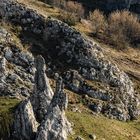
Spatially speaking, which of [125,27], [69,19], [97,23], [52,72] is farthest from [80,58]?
[125,27]

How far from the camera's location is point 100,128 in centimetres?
9206

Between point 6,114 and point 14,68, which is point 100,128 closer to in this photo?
point 6,114

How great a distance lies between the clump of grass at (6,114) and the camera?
77.9 m

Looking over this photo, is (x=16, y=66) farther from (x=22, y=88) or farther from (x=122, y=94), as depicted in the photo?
(x=122, y=94)

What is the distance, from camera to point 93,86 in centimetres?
10838

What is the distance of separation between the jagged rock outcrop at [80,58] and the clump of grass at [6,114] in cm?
1966

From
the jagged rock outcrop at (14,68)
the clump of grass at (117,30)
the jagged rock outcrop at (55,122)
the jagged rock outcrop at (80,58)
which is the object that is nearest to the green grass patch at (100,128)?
the jagged rock outcrop at (55,122)

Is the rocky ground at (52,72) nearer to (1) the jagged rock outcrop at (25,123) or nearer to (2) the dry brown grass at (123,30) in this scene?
(1) the jagged rock outcrop at (25,123)

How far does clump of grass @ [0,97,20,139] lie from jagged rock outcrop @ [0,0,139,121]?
1966 cm

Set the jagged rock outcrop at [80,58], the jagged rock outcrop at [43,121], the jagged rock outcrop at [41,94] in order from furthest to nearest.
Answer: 1. the jagged rock outcrop at [80,58]
2. the jagged rock outcrop at [41,94]
3. the jagged rock outcrop at [43,121]

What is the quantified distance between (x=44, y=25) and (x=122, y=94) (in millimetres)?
26578

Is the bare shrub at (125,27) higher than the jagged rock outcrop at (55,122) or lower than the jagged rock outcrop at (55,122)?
lower

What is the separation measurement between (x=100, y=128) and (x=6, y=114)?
19.6m

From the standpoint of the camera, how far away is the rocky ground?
84.4m
